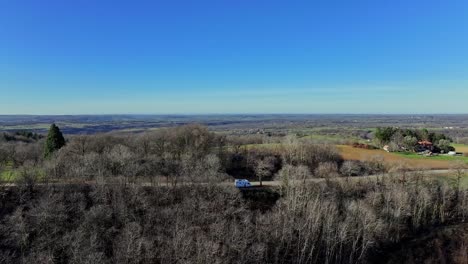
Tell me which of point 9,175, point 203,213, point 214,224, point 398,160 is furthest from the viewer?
point 398,160

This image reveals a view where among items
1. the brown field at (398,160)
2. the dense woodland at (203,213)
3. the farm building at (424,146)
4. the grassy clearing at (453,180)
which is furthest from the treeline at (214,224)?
the farm building at (424,146)

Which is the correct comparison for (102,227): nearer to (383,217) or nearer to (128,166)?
(128,166)

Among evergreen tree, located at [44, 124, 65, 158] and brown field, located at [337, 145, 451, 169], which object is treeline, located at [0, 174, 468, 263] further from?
evergreen tree, located at [44, 124, 65, 158]

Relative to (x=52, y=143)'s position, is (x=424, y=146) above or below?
below

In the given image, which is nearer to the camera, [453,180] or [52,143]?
[453,180]

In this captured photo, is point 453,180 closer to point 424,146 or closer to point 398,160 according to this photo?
point 398,160

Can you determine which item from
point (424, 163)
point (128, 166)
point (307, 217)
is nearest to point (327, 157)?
point (424, 163)

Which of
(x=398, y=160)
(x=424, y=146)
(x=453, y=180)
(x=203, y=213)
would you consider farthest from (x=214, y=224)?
(x=424, y=146)

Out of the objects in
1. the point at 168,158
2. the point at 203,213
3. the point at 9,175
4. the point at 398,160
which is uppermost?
the point at 168,158

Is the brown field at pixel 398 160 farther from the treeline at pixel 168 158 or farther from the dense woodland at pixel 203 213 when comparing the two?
the dense woodland at pixel 203 213
